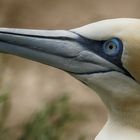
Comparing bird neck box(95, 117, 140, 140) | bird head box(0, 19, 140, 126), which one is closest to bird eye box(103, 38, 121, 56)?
bird head box(0, 19, 140, 126)

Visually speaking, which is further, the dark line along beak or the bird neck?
the dark line along beak

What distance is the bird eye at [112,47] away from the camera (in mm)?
2725

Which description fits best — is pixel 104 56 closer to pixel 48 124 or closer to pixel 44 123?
pixel 44 123

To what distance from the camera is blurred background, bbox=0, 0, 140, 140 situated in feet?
14.4

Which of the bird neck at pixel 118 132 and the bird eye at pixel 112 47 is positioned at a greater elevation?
the bird eye at pixel 112 47

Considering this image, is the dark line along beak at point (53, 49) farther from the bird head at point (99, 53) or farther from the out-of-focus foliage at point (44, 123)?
the out-of-focus foliage at point (44, 123)

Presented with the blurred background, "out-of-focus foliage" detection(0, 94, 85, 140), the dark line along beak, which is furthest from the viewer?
the blurred background

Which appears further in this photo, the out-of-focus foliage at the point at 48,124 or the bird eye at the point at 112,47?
the out-of-focus foliage at the point at 48,124

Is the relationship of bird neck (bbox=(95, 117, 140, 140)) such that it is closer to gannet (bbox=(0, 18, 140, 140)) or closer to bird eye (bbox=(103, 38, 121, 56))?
gannet (bbox=(0, 18, 140, 140))

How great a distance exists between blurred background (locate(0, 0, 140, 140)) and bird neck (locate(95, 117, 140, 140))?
1.16 meters

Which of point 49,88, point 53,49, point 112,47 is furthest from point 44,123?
point 49,88

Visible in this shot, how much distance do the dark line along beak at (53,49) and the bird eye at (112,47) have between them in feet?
0.15

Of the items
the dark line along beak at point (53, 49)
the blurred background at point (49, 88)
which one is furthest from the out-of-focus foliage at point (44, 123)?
the dark line along beak at point (53, 49)

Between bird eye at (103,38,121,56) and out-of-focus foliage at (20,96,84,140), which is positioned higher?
bird eye at (103,38,121,56)
